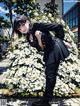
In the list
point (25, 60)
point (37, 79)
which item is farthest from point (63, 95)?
point (25, 60)

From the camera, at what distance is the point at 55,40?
5.78 meters

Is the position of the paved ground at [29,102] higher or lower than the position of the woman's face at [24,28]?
lower

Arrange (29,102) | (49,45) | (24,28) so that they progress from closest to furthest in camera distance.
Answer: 1. (24,28)
2. (49,45)
3. (29,102)

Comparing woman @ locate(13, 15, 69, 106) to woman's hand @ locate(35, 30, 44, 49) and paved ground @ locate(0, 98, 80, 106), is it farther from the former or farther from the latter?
paved ground @ locate(0, 98, 80, 106)

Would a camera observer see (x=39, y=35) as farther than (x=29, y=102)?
No

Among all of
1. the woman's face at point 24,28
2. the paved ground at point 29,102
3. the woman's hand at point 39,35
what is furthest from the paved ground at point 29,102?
the woman's face at point 24,28

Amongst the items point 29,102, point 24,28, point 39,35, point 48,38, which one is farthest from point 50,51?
point 29,102

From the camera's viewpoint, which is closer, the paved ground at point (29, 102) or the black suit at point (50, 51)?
the black suit at point (50, 51)

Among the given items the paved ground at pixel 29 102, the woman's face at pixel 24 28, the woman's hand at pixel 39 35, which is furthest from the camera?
the paved ground at pixel 29 102

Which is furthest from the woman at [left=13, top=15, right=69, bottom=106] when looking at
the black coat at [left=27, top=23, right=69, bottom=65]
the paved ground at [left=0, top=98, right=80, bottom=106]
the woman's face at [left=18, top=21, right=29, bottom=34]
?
the paved ground at [left=0, top=98, right=80, bottom=106]

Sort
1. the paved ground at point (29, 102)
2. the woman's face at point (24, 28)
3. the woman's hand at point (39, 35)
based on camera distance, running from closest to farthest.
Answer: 1. the woman's face at point (24, 28)
2. the woman's hand at point (39, 35)
3. the paved ground at point (29, 102)

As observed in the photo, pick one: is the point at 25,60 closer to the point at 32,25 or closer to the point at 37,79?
the point at 37,79

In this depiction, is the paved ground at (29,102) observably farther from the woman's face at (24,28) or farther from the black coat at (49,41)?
the woman's face at (24,28)

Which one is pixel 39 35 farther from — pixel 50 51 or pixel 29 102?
pixel 29 102
